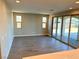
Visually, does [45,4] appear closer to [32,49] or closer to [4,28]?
[4,28]

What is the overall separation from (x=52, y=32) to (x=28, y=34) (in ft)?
7.85

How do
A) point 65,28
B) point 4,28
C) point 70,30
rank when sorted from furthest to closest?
point 65,28 → point 70,30 → point 4,28

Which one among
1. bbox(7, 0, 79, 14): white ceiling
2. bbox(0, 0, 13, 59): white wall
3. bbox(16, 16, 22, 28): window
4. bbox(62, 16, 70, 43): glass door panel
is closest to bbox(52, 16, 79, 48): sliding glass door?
bbox(62, 16, 70, 43): glass door panel

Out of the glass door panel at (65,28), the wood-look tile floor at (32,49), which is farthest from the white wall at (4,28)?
the glass door panel at (65,28)

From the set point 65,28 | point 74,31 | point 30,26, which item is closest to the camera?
point 74,31

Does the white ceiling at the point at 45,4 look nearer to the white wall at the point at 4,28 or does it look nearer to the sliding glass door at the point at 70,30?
the white wall at the point at 4,28

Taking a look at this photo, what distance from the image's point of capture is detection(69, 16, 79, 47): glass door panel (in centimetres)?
558

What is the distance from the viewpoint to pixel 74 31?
5828 mm

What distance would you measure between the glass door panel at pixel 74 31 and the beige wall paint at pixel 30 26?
12.8 ft

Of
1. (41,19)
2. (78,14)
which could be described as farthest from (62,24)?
(41,19)

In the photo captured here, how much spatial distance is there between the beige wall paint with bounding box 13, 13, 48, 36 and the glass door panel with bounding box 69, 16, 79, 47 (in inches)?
153

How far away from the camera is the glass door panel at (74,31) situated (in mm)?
5582

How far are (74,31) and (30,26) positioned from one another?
4459 millimetres

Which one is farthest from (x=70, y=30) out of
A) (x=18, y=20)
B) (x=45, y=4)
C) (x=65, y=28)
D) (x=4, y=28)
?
(x=18, y=20)
